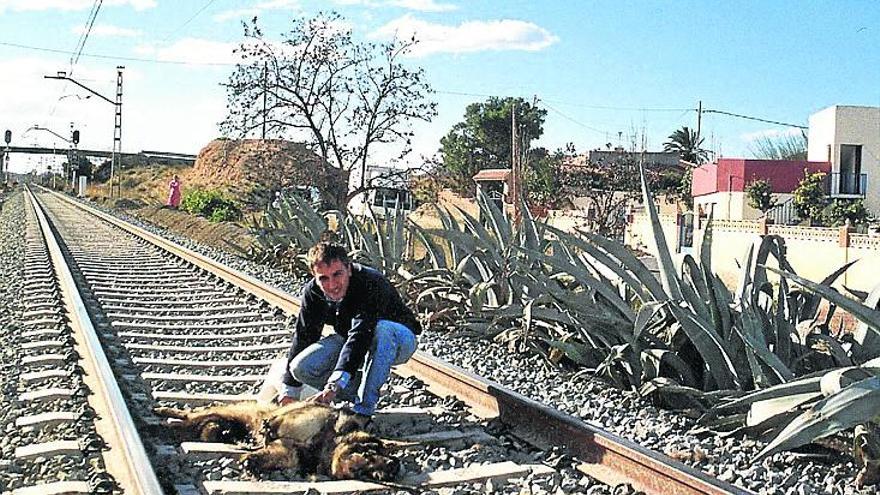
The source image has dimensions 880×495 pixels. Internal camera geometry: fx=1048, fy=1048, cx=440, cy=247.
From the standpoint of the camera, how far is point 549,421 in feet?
16.8

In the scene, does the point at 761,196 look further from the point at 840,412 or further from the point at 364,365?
the point at 840,412

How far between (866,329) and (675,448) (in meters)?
1.54

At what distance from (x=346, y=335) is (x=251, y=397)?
0.94 m

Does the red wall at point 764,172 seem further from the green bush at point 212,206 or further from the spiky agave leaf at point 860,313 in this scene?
the spiky agave leaf at point 860,313

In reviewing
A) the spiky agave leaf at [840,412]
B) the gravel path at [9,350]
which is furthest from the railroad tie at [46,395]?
the spiky agave leaf at [840,412]

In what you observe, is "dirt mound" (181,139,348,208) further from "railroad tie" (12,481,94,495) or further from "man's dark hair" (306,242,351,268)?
"railroad tie" (12,481,94,495)

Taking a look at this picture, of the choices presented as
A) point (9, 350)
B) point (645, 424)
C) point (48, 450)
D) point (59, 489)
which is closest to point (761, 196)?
point (9, 350)

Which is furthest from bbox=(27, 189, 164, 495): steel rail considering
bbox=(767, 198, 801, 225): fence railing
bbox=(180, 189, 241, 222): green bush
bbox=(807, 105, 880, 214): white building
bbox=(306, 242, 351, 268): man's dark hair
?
bbox=(807, 105, 880, 214): white building

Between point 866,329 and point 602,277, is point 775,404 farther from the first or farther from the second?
point 602,277

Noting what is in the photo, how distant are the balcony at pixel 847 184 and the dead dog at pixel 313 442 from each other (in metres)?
36.3

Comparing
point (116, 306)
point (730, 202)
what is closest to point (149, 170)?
point (730, 202)

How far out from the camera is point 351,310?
552 centimetres

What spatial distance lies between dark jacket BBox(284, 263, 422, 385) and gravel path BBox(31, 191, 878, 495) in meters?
1.13

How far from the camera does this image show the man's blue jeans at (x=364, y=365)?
213 inches
